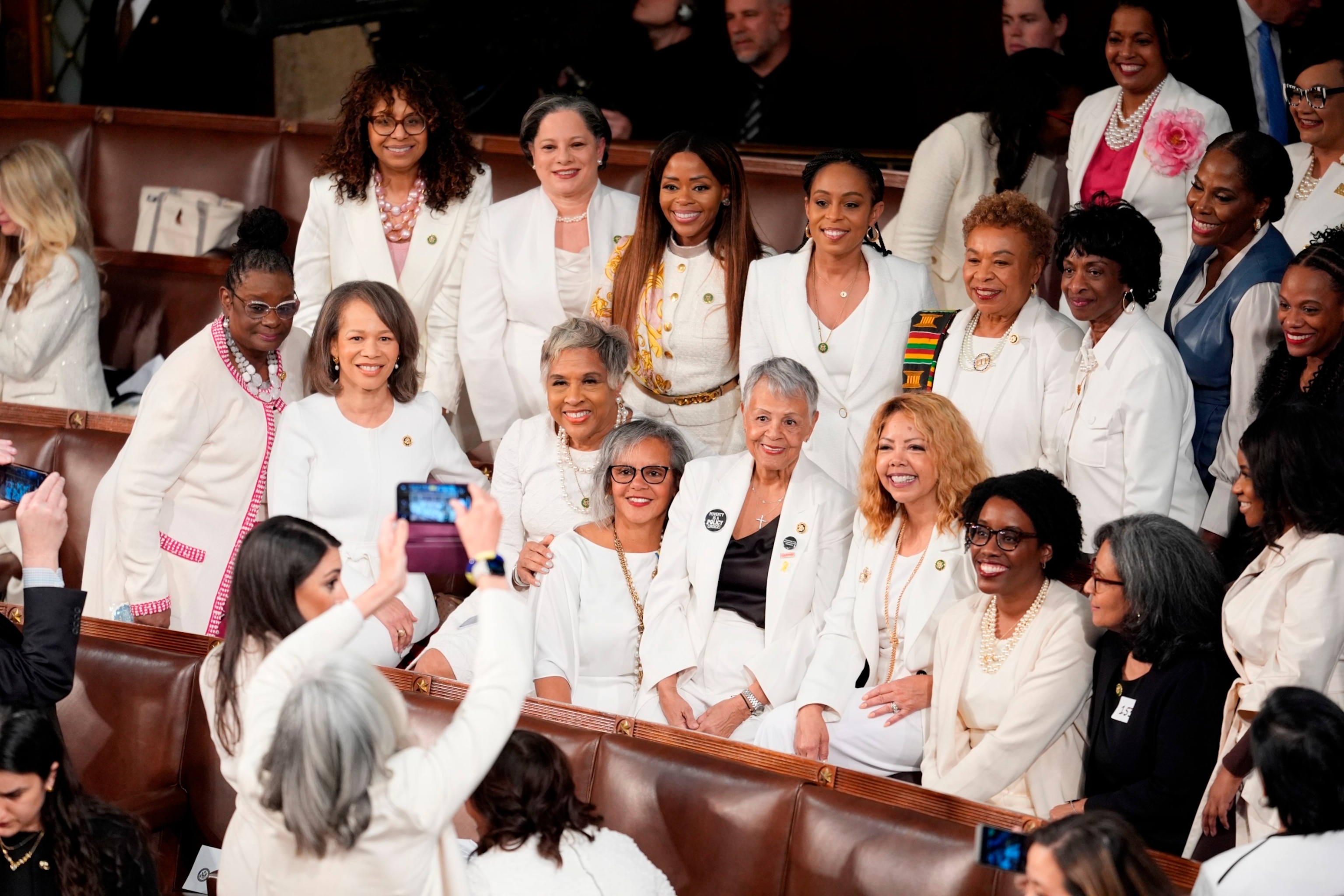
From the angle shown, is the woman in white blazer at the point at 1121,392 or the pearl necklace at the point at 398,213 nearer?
the woman in white blazer at the point at 1121,392

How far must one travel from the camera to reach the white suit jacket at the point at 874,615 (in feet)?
11.8

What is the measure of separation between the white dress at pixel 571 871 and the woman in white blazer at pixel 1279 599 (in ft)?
3.58

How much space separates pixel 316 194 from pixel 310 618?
7.54ft

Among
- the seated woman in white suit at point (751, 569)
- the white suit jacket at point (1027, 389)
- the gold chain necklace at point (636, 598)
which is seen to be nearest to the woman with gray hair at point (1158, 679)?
the white suit jacket at point (1027, 389)

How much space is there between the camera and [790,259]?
13.7 ft

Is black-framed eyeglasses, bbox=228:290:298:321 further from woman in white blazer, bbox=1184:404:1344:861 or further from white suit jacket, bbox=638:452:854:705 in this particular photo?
woman in white blazer, bbox=1184:404:1344:861

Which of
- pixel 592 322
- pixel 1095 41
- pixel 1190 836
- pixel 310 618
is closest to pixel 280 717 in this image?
pixel 310 618

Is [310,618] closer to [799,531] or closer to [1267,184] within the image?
[799,531]

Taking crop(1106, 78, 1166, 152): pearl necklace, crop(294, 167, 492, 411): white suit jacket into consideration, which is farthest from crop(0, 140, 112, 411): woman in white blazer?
crop(1106, 78, 1166, 152): pearl necklace

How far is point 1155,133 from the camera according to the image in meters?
4.34

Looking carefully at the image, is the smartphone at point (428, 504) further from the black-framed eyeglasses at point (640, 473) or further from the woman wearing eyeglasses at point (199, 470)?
the woman wearing eyeglasses at point (199, 470)

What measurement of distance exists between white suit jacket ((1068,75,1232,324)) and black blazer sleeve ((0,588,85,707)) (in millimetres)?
2902

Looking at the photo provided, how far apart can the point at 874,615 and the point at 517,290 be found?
1555 mm

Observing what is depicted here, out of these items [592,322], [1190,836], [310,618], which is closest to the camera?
[310,618]
